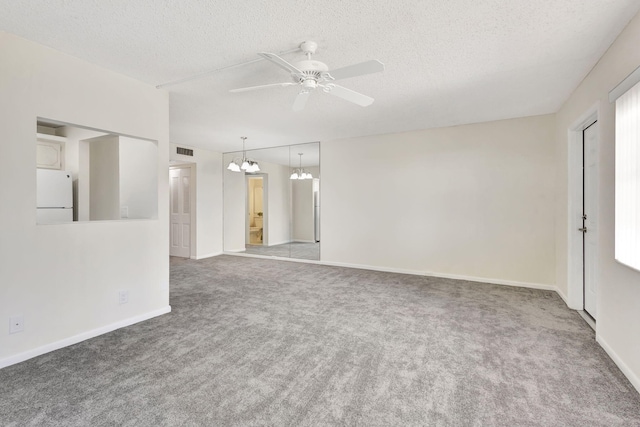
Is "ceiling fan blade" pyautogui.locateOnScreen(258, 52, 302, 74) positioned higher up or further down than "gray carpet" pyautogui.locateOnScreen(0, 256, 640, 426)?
higher up

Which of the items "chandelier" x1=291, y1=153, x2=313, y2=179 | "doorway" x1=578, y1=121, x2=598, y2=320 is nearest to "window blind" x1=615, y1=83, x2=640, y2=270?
"doorway" x1=578, y1=121, x2=598, y2=320

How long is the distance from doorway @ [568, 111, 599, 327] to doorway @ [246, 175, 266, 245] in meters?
5.54

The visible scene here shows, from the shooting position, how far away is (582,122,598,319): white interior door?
119 inches

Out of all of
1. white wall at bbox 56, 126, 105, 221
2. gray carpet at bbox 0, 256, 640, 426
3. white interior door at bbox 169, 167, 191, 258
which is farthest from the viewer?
white interior door at bbox 169, 167, 191, 258

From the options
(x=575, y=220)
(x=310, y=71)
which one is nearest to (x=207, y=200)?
(x=310, y=71)

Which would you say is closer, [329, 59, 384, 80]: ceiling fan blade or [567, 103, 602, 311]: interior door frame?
[329, 59, 384, 80]: ceiling fan blade

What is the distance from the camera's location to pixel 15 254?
2.22 meters

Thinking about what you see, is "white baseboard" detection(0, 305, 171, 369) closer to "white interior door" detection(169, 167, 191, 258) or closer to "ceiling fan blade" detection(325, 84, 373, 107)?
"ceiling fan blade" detection(325, 84, 373, 107)

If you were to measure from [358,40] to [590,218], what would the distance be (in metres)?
3.09

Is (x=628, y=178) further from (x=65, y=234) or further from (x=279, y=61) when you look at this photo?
(x=65, y=234)

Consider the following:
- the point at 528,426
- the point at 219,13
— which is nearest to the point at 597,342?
the point at 528,426

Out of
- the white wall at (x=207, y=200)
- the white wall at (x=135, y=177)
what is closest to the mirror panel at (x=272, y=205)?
the white wall at (x=207, y=200)

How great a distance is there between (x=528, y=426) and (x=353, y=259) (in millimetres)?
4149

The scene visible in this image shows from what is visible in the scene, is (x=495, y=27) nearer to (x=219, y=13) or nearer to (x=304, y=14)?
(x=304, y=14)
